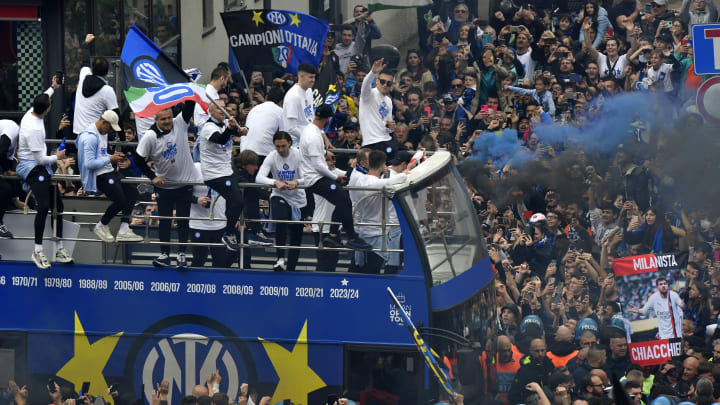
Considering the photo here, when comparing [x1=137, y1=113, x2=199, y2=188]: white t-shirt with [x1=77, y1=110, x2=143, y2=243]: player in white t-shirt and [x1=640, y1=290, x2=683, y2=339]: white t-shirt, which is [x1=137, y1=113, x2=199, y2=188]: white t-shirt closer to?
[x1=77, y1=110, x2=143, y2=243]: player in white t-shirt

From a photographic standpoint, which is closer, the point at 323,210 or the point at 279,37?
the point at 323,210

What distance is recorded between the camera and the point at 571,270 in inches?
594

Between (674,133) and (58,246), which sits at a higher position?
(674,133)

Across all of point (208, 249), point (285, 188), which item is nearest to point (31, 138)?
point (208, 249)

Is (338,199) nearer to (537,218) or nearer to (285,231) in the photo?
(285,231)

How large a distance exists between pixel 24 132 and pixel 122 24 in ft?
24.6

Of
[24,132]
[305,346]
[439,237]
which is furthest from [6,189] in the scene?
[439,237]

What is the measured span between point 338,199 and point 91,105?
321 centimetres

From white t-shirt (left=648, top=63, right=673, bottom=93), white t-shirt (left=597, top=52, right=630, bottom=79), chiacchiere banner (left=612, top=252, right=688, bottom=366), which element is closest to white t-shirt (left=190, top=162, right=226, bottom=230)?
chiacchiere banner (left=612, top=252, right=688, bottom=366)

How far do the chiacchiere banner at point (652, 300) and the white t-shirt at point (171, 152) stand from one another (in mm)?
4903

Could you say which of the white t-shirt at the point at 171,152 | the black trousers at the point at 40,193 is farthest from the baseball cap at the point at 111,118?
the black trousers at the point at 40,193

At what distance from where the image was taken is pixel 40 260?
12.8 m

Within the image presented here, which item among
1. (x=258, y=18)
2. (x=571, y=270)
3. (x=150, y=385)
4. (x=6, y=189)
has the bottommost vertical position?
(x=150, y=385)

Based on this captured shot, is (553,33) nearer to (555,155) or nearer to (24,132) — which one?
(555,155)
